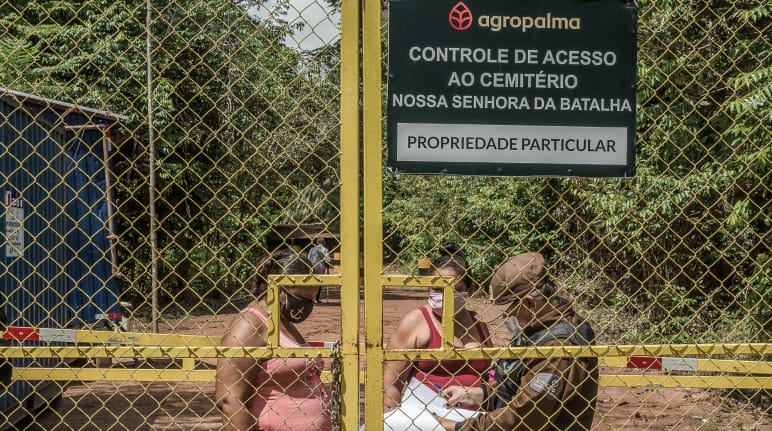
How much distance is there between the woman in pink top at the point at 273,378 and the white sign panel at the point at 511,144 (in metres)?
0.79

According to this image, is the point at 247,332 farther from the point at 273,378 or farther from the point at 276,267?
the point at 276,267

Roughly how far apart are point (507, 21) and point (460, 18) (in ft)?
0.58

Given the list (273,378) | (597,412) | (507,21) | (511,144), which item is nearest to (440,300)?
(273,378)

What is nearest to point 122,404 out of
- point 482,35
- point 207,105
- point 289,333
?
point 289,333

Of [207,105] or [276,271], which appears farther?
[207,105]

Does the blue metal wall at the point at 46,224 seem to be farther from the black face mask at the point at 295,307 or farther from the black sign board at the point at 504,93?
the black sign board at the point at 504,93

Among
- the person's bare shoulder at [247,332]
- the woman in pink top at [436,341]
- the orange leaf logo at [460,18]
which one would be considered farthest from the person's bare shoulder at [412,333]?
the orange leaf logo at [460,18]

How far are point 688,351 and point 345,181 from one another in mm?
1439

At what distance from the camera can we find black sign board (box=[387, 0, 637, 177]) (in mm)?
2779

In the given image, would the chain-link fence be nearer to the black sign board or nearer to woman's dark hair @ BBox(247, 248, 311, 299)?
woman's dark hair @ BBox(247, 248, 311, 299)

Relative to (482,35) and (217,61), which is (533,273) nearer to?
(482,35)

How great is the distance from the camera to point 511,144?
2.80 m

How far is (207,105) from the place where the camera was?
16.6m

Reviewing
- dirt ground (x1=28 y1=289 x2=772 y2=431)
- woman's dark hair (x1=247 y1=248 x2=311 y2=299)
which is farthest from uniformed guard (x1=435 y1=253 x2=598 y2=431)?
dirt ground (x1=28 y1=289 x2=772 y2=431)
